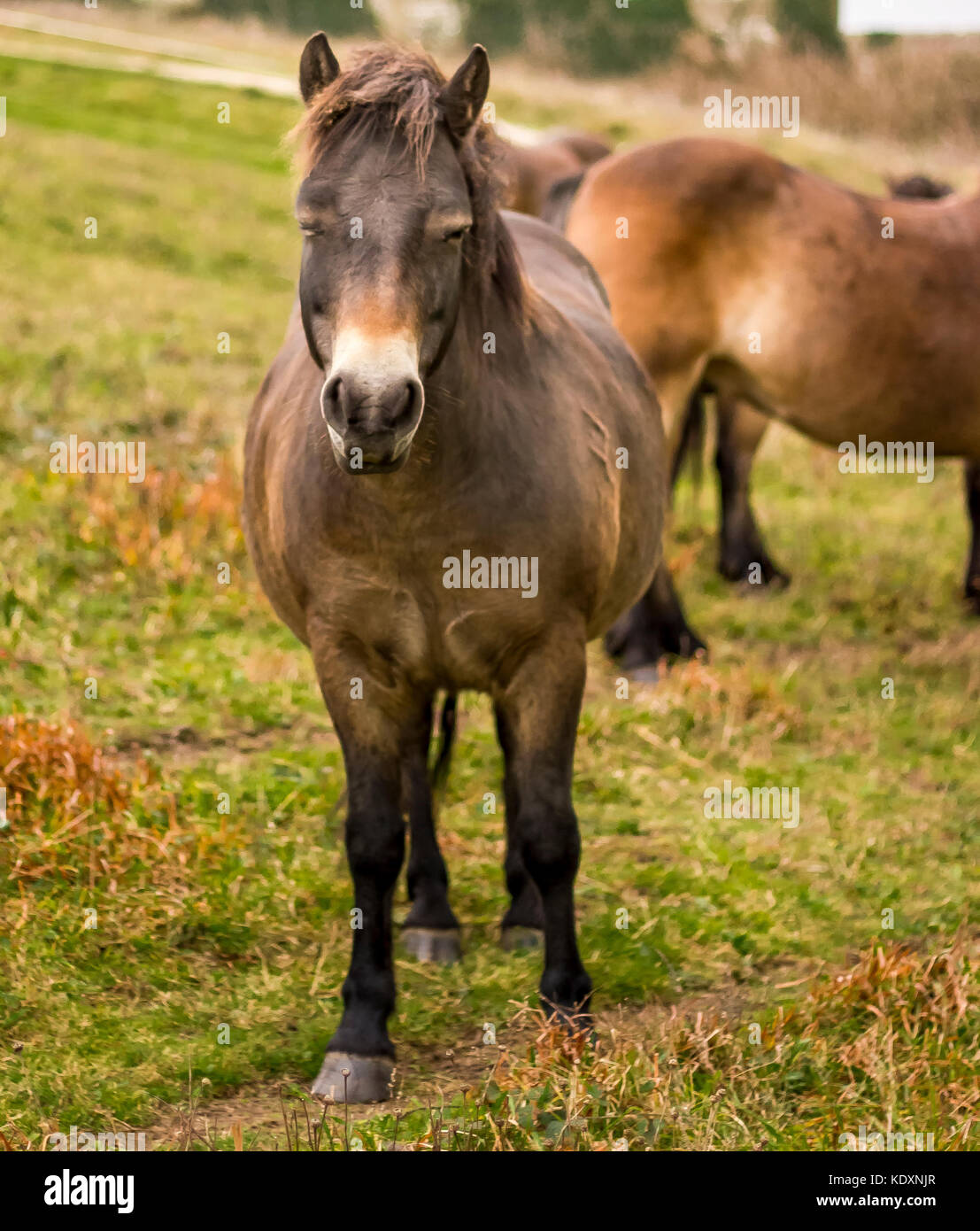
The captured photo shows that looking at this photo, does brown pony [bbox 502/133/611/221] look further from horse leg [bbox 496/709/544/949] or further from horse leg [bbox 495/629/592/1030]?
horse leg [bbox 495/629/592/1030]

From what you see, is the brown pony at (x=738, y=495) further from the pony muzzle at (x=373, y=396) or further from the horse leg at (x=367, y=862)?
the pony muzzle at (x=373, y=396)

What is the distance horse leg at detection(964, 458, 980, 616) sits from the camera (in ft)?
25.3

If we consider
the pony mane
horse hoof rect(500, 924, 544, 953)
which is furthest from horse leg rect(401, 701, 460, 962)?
the pony mane

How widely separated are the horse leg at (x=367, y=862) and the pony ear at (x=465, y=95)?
130 cm

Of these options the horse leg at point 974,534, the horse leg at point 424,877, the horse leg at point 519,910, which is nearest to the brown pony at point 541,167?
the horse leg at point 974,534

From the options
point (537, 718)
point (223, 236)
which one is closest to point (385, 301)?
point (537, 718)

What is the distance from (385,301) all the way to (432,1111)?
186 centimetres

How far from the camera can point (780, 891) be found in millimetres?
4664

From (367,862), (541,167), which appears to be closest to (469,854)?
(367,862)

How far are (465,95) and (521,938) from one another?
2.48m

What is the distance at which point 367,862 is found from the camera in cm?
360

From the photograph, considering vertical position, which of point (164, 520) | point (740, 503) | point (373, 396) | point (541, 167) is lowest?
point (373, 396)

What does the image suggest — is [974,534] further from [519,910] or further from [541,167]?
[519,910]

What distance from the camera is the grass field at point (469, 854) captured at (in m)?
3.31
